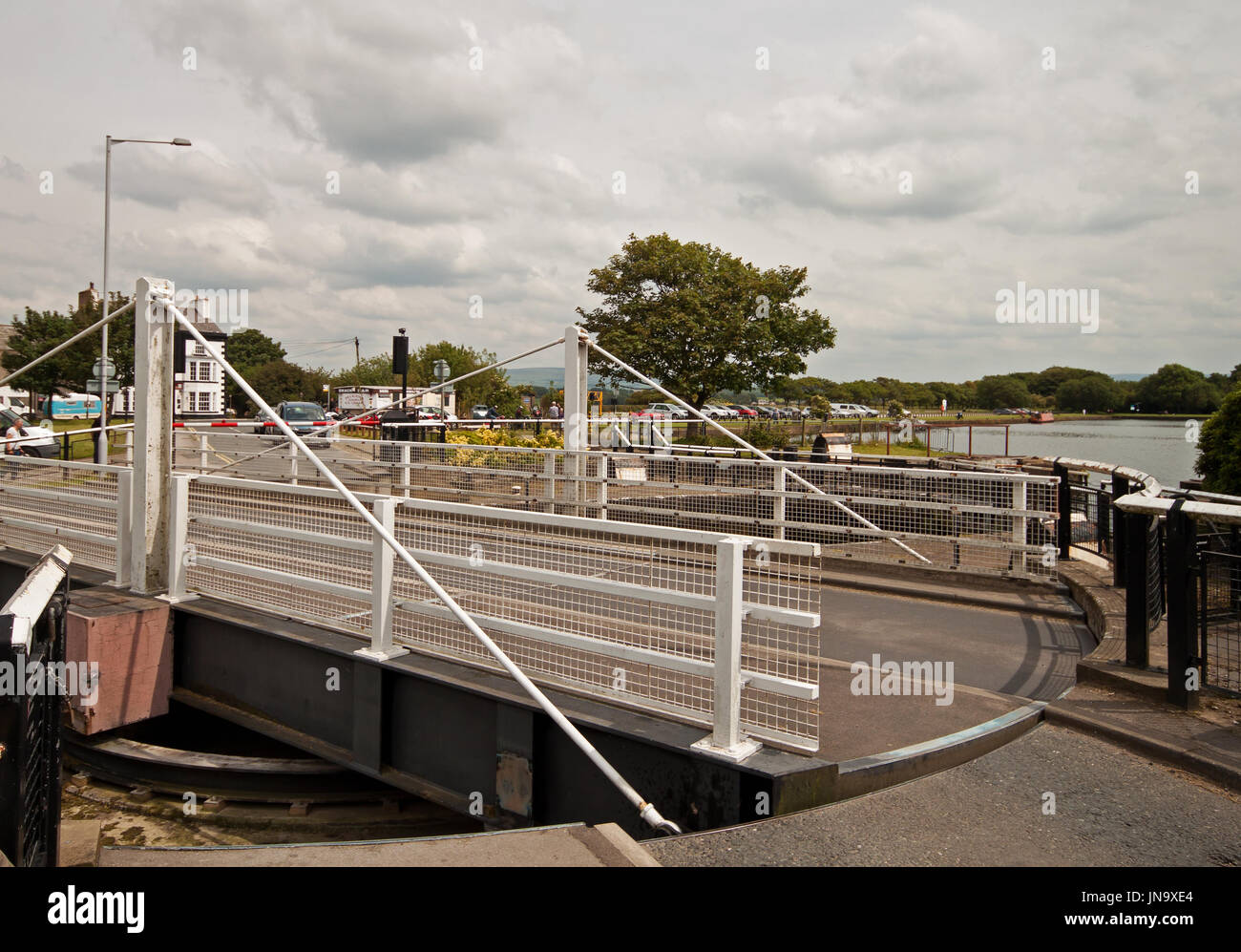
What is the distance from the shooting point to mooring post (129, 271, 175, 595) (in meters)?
8.43

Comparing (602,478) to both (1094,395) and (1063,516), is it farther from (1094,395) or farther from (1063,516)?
(1094,395)

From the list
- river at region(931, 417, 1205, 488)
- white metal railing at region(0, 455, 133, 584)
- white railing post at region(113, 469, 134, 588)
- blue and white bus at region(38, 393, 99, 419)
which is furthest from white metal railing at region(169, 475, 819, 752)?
blue and white bus at region(38, 393, 99, 419)

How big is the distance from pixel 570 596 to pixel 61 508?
7312 mm

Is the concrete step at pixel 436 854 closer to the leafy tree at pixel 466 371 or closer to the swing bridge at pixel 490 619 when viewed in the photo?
the swing bridge at pixel 490 619

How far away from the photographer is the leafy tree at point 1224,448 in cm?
961

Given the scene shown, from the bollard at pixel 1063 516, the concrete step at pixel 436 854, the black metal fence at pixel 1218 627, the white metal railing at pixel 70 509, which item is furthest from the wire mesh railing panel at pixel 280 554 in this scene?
the bollard at pixel 1063 516

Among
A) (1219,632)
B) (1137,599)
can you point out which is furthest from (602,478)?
(1219,632)

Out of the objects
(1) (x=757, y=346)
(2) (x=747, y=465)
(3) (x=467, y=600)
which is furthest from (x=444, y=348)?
(3) (x=467, y=600)

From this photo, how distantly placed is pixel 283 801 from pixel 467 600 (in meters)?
2.62

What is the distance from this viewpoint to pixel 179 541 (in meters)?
8.22

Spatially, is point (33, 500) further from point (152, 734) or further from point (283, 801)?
point (283, 801)

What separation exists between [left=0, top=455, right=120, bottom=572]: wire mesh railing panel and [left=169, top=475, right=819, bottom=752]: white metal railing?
7.61ft

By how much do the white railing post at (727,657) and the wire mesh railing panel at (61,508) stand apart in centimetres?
709

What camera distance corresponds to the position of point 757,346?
3556 centimetres
